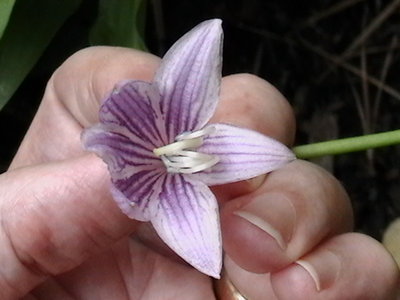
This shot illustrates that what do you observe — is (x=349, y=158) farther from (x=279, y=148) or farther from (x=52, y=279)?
(x=279, y=148)

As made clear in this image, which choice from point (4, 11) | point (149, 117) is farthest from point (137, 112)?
point (4, 11)

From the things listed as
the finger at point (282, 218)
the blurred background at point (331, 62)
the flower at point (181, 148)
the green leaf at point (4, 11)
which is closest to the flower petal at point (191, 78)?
the flower at point (181, 148)

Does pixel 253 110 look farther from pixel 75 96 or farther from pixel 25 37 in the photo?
pixel 25 37

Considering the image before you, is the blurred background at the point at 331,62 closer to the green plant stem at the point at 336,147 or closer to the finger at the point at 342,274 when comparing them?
the finger at the point at 342,274

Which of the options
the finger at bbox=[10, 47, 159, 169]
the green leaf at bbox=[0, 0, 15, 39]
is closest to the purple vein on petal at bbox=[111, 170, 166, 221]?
the finger at bbox=[10, 47, 159, 169]

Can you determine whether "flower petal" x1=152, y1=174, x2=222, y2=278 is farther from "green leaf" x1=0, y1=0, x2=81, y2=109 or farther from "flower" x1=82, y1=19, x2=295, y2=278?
"green leaf" x1=0, y1=0, x2=81, y2=109

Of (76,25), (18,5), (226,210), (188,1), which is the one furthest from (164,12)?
(226,210)
